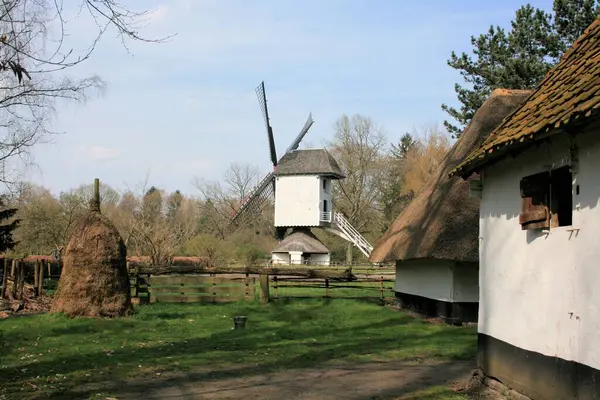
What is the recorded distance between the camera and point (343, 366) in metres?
11.5

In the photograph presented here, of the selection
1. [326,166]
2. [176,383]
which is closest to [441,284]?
[176,383]

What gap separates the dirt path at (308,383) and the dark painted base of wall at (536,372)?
0.90 meters

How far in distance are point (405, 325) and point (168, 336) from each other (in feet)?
21.5

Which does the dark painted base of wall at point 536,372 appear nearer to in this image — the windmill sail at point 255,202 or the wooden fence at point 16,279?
the wooden fence at point 16,279

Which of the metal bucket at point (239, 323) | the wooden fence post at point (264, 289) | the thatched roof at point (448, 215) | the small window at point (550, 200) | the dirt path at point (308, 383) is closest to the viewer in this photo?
the small window at point (550, 200)

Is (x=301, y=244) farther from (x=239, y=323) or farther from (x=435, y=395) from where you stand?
(x=435, y=395)

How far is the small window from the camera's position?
7.53 metres

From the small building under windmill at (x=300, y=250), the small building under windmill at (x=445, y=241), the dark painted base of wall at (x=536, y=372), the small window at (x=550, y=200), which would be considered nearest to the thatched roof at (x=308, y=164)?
the small building under windmill at (x=300, y=250)

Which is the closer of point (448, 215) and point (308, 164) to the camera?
point (448, 215)

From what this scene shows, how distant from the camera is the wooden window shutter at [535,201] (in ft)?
24.9

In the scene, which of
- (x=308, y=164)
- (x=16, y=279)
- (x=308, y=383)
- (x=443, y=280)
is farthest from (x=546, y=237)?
(x=308, y=164)

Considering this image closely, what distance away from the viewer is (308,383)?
9.93m

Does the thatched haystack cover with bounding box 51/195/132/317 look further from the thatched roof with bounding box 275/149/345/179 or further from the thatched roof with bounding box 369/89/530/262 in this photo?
the thatched roof with bounding box 275/149/345/179

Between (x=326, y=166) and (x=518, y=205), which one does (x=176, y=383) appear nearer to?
(x=518, y=205)
